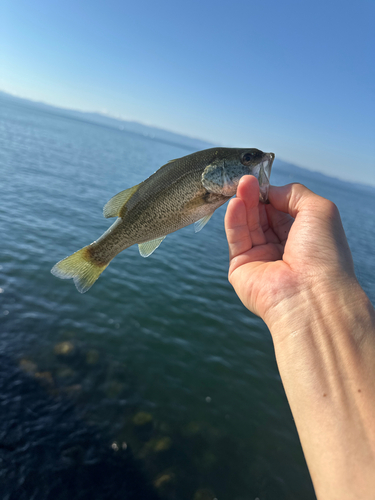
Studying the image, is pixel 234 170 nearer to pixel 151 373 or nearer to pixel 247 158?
pixel 247 158

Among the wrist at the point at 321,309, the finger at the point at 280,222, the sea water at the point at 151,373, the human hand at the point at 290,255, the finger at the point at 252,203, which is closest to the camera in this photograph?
the wrist at the point at 321,309

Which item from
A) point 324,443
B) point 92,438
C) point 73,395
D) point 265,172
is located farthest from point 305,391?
point 73,395

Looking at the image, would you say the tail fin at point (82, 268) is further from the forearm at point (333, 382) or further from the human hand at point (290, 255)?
the forearm at point (333, 382)

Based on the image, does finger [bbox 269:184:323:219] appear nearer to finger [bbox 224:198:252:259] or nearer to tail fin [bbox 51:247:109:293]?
finger [bbox 224:198:252:259]

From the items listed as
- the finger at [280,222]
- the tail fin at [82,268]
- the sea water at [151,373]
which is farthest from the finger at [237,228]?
the sea water at [151,373]

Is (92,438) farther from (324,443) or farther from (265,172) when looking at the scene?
(265,172)

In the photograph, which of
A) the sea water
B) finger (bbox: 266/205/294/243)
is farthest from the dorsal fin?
the sea water

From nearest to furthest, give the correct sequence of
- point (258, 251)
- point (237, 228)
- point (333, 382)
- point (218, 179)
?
1. point (333, 382)
2. point (218, 179)
3. point (237, 228)
4. point (258, 251)

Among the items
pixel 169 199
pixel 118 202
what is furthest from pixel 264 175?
pixel 118 202
